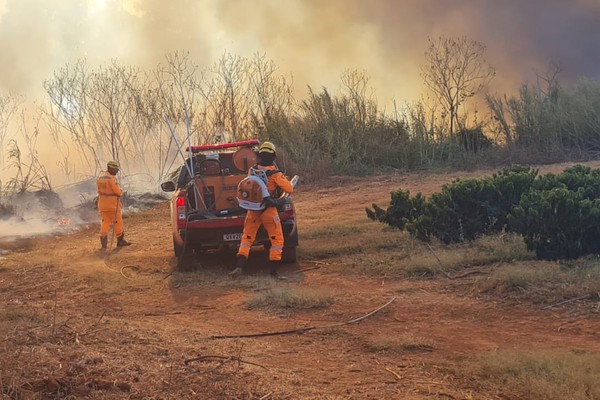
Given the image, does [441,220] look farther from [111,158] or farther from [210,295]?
[111,158]

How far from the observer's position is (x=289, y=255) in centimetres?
927

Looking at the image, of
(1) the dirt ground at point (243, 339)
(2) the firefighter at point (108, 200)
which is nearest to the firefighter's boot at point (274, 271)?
(1) the dirt ground at point (243, 339)

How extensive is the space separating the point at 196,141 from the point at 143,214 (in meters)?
4.33

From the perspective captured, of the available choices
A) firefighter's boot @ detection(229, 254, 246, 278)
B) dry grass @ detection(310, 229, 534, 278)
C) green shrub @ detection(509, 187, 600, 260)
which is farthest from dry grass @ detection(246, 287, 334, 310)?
green shrub @ detection(509, 187, 600, 260)

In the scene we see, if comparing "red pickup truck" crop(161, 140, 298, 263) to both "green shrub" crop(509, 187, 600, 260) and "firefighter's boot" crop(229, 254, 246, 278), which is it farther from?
"green shrub" crop(509, 187, 600, 260)

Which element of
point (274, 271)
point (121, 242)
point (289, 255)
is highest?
point (121, 242)

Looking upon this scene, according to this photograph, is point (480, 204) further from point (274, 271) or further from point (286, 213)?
point (274, 271)

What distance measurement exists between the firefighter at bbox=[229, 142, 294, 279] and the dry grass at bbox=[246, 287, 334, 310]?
1.22 m

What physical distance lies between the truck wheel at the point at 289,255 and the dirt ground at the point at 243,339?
0.47 ft

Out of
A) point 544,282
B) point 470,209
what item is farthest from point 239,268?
point 544,282

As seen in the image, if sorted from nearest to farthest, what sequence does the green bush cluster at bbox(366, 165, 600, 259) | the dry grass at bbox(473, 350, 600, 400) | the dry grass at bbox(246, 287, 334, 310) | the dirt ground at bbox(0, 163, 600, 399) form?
the dry grass at bbox(473, 350, 600, 400), the dirt ground at bbox(0, 163, 600, 399), the dry grass at bbox(246, 287, 334, 310), the green bush cluster at bbox(366, 165, 600, 259)

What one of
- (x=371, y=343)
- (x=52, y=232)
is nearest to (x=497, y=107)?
(x=52, y=232)

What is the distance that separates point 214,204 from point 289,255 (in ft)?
4.79

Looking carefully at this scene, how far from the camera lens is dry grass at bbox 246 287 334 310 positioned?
6.72m
